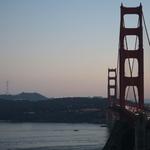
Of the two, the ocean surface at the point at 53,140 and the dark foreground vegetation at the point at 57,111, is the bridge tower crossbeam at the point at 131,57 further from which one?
the dark foreground vegetation at the point at 57,111

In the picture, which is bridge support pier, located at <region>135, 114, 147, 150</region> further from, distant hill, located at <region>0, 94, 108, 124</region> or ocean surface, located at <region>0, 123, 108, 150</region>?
distant hill, located at <region>0, 94, 108, 124</region>

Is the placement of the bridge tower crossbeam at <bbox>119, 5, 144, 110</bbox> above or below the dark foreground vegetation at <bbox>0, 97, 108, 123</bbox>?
above

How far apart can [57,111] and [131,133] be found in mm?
63562

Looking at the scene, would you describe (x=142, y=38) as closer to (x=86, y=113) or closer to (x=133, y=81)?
(x=133, y=81)

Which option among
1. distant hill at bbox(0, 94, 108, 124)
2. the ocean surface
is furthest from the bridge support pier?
distant hill at bbox(0, 94, 108, 124)

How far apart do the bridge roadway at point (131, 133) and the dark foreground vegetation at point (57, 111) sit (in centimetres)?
5314

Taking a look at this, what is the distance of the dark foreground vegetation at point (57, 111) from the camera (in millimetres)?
78938

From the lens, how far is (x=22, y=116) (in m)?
84.0

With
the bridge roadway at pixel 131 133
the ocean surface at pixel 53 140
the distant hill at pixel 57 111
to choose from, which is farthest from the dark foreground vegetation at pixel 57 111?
the bridge roadway at pixel 131 133

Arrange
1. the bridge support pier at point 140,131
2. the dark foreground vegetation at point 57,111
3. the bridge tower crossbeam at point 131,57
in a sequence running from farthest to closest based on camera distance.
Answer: the dark foreground vegetation at point 57,111, the bridge tower crossbeam at point 131,57, the bridge support pier at point 140,131

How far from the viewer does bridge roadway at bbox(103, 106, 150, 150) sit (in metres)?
16.7

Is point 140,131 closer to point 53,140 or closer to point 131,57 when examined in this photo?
point 131,57

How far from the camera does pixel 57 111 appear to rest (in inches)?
3273

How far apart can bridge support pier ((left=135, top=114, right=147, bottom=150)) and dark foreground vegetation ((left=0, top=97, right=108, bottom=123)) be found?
5801 centimetres
